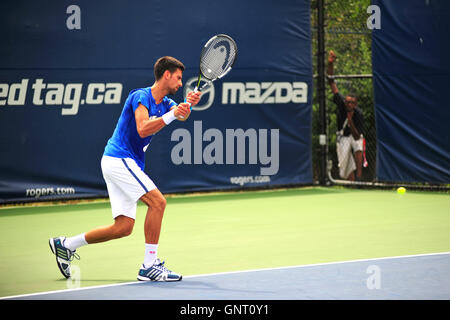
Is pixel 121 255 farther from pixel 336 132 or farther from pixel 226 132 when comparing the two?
pixel 336 132

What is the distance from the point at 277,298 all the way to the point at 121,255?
2.28 metres

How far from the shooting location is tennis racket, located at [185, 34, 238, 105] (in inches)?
263

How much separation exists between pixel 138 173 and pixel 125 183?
12 cm

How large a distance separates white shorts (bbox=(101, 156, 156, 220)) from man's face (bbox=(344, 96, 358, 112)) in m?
7.26

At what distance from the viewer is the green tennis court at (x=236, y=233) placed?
658cm

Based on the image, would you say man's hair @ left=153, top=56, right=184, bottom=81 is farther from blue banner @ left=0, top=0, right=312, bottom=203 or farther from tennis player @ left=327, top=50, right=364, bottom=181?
tennis player @ left=327, top=50, right=364, bottom=181

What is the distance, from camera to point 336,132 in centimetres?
1316

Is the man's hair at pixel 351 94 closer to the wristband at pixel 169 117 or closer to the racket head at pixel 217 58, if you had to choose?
the racket head at pixel 217 58

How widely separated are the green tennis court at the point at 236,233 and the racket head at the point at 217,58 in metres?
1.61

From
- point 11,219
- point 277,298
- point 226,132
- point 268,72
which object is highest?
point 268,72

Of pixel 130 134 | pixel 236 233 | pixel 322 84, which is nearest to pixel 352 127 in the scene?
pixel 322 84

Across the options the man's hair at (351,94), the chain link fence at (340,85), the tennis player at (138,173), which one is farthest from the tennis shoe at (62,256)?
the man's hair at (351,94)

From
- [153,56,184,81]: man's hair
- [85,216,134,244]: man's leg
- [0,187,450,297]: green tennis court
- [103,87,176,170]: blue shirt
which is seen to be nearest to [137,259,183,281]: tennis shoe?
[0,187,450,297]: green tennis court

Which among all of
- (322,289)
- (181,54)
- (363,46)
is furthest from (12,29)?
(322,289)
